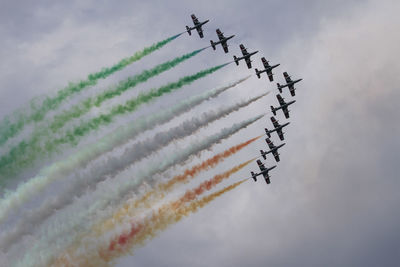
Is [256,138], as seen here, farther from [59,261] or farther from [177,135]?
[59,261]

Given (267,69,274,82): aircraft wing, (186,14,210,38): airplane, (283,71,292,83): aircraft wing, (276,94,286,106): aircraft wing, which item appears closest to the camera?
(186,14,210,38): airplane

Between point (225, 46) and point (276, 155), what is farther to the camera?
point (276, 155)

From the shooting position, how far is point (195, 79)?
284ft

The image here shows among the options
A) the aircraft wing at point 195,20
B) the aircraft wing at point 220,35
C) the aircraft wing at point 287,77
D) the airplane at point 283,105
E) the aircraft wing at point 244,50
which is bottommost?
the airplane at point 283,105

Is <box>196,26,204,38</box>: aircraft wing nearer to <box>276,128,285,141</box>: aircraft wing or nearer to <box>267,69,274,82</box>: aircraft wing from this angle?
<box>267,69,274,82</box>: aircraft wing

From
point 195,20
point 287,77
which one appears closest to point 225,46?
point 195,20

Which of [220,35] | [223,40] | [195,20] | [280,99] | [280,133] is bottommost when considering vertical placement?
[280,133]

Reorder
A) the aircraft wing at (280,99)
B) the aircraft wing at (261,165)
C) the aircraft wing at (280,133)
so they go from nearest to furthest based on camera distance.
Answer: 1. the aircraft wing at (261,165)
2. the aircraft wing at (280,133)
3. the aircraft wing at (280,99)

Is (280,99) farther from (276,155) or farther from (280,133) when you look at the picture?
(276,155)

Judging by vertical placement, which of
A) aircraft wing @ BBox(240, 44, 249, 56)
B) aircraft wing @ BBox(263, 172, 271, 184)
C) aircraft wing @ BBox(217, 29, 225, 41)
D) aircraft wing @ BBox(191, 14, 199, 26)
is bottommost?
aircraft wing @ BBox(263, 172, 271, 184)

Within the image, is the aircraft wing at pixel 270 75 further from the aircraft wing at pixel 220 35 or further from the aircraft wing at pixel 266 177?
the aircraft wing at pixel 266 177

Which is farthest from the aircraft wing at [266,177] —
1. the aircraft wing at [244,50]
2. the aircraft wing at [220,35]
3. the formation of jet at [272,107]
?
the aircraft wing at [220,35]

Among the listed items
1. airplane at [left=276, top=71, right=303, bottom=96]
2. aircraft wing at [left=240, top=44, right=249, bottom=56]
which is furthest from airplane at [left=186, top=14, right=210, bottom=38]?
airplane at [left=276, top=71, right=303, bottom=96]

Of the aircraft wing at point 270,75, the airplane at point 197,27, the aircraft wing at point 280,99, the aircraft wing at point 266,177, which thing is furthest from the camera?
the aircraft wing at point 280,99
